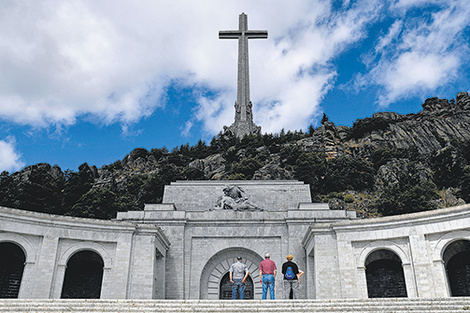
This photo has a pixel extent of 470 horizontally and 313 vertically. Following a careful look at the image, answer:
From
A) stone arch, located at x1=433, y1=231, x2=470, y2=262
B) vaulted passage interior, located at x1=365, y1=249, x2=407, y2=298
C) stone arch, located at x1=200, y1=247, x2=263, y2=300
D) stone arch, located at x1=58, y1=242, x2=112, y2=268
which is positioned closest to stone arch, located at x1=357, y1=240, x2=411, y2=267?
vaulted passage interior, located at x1=365, y1=249, x2=407, y2=298

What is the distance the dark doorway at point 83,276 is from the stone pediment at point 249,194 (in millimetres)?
7910

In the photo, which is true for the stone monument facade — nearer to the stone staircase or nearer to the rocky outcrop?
the stone staircase

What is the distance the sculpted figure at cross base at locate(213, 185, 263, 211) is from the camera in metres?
30.1

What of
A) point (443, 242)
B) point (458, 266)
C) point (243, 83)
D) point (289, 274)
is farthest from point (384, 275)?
point (243, 83)

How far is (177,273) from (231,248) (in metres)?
3.60

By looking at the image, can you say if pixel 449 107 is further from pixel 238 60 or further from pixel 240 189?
pixel 240 189

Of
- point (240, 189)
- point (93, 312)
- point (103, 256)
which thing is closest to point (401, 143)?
point (240, 189)

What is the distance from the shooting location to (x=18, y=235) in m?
22.1

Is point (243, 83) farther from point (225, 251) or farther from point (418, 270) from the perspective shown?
point (418, 270)

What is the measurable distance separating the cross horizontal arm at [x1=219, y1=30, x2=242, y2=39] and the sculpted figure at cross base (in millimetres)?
52533

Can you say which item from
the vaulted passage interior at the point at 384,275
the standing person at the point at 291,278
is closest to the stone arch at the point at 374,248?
the vaulted passage interior at the point at 384,275

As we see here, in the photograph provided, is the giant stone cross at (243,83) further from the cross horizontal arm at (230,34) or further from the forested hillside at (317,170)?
the forested hillside at (317,170)

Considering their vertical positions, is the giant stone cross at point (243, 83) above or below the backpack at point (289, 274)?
above

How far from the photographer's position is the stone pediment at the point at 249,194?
32.3 meters
